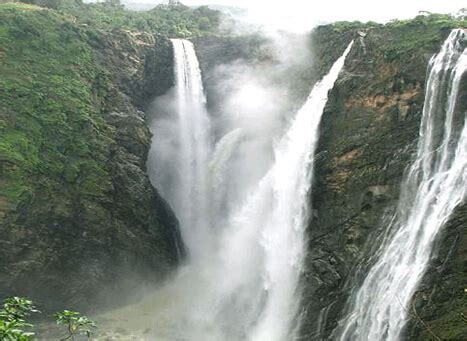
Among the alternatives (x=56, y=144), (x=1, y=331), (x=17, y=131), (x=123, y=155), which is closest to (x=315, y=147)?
(x=123, y=155)

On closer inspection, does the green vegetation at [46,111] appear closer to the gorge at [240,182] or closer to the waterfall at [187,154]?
the gorge at [240,182]

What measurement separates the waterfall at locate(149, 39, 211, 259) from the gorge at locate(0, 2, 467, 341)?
0.09 metres

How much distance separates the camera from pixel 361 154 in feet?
61.2

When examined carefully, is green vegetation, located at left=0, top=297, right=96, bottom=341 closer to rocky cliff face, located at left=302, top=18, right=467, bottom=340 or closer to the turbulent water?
rocky cliff face, located at left=302, top=18, right=467, bottom=340

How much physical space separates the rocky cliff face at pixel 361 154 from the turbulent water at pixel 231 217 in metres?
1.03

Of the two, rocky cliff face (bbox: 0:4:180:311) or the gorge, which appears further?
rocky cliff face (bbox: 0:4:180:311)

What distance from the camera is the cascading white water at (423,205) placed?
1403 centimetres

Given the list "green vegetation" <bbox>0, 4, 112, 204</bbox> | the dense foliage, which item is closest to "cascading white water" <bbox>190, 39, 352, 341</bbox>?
"green vegetation" <bbox>0, 4, 112, 204</bbox>

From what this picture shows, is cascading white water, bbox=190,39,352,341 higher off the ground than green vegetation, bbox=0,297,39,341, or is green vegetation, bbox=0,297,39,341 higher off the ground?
green vegetation, bbox=0,297,39,341

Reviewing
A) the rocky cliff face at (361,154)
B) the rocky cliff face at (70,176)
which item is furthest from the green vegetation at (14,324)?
the rocky cliff face at (70,176)

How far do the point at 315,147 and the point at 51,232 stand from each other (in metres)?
11.4

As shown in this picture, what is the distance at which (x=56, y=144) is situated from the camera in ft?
75.7

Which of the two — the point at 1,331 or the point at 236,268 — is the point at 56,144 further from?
the point at 1,331

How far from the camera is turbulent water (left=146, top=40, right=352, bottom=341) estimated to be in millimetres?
20469
